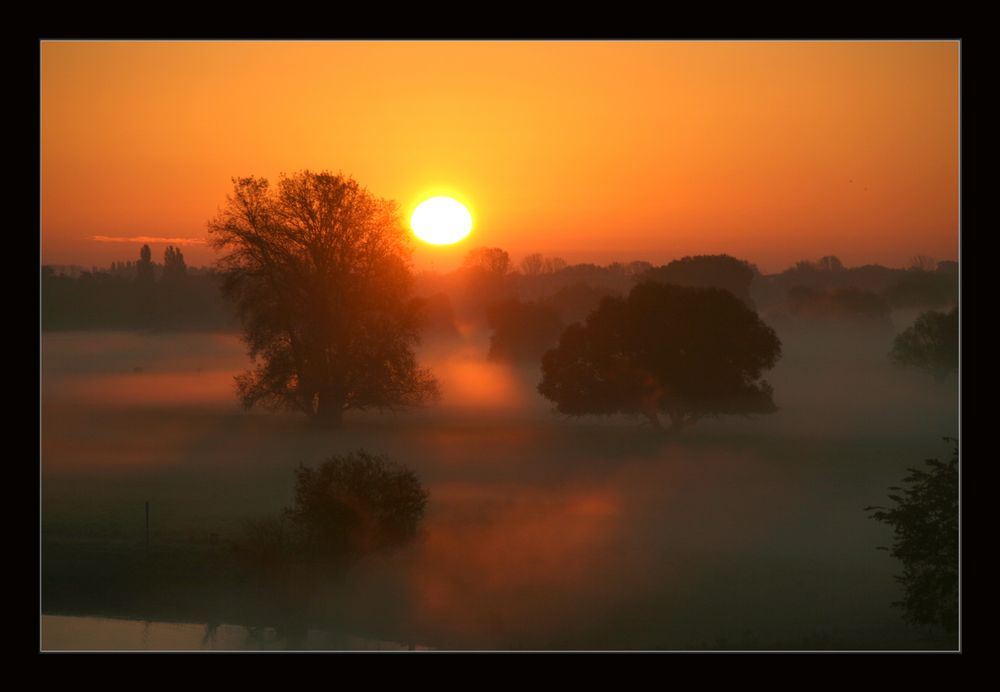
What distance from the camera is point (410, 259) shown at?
5931 centimetres

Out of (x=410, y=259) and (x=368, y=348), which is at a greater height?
(x=410, y=259)

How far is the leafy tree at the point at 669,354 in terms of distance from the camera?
6134 centimetres

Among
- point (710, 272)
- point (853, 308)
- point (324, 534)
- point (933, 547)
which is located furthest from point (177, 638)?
point (853, 308)

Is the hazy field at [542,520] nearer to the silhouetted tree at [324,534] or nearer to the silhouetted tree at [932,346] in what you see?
the silhouetted tree at [324,534]

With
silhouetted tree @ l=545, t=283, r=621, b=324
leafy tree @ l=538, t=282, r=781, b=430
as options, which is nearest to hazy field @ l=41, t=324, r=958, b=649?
leafy tree @ l=538, t=282, r=781, b=430

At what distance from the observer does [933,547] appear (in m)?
28.1

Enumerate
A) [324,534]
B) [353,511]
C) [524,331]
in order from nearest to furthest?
1. [324,534]
2. [353,511]
3. [524,331]

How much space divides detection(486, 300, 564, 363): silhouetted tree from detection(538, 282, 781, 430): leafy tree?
57.2 meters

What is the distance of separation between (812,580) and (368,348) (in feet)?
104

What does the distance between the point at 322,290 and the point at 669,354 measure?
18.5m

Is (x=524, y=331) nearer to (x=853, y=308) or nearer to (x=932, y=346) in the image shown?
(x=932, y=346)

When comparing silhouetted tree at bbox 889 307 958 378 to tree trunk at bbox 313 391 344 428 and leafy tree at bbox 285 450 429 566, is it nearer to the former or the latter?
tree trunk at bbox 313 391 344 428
